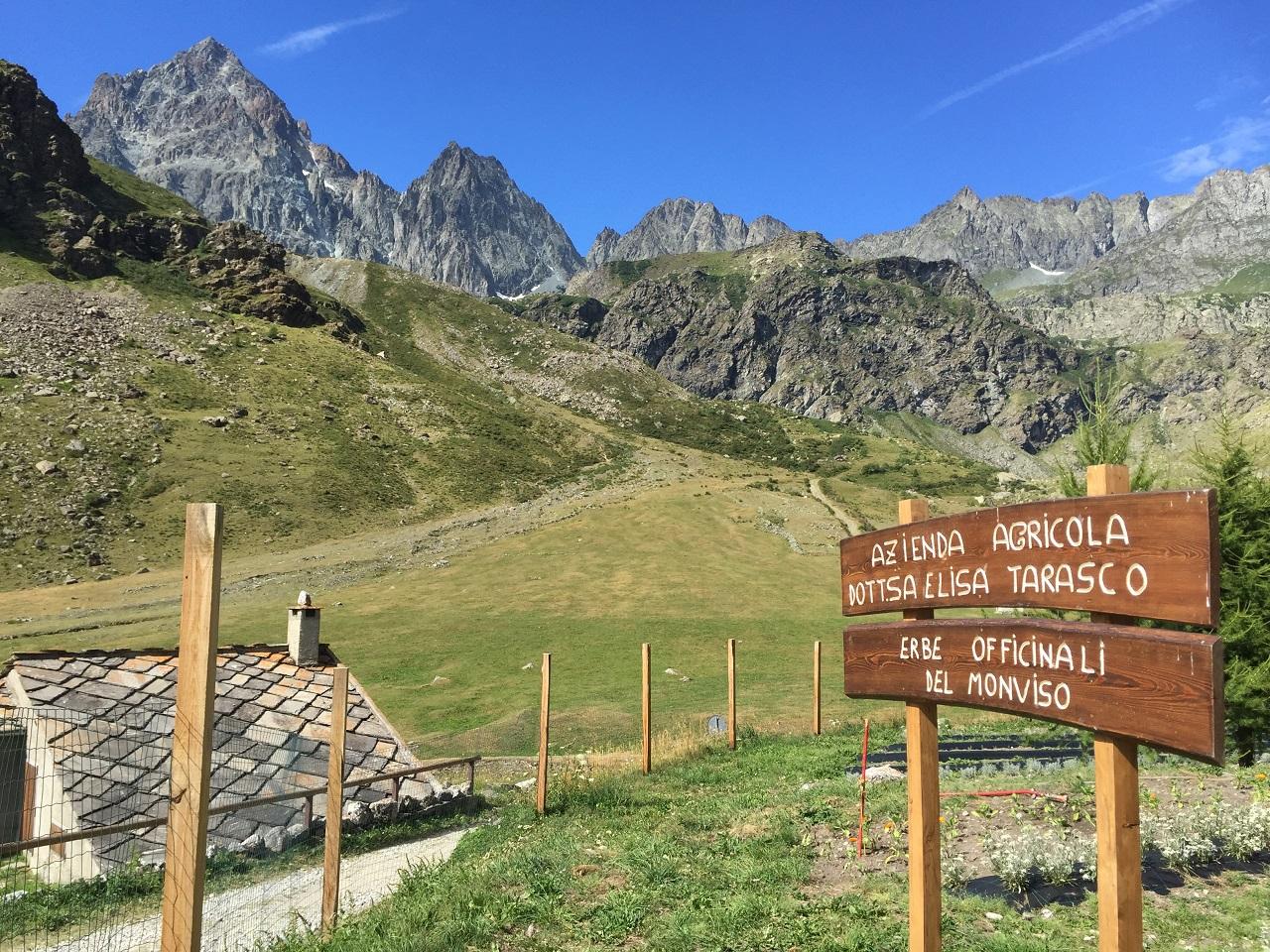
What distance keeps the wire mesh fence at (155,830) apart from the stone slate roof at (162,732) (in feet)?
0.09

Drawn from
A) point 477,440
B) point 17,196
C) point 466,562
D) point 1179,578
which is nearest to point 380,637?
point 466,562

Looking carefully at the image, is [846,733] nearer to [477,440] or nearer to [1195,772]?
[1195,772]

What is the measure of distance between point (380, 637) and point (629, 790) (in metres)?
27.7

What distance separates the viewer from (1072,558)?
383cm

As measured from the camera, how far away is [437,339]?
162250mm

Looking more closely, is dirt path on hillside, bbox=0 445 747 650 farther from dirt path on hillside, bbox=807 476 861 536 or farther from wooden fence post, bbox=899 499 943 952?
wooden fence post, bbox=899 499 943 952

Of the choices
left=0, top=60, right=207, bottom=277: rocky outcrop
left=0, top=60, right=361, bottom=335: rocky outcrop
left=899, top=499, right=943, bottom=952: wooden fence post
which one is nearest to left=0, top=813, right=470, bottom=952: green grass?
left=899, top=499, right=943, bottom=952: wooden fence post

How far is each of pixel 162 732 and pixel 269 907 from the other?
4475 mm

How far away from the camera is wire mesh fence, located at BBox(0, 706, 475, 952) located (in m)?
8.47

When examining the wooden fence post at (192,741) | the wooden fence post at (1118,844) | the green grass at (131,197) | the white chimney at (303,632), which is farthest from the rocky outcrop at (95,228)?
the wooden fence post at (1118,844)

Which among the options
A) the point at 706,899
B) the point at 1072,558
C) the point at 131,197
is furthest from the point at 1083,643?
the point at 131,197

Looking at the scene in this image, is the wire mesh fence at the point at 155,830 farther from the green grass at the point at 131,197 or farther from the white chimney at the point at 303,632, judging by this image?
the green grass at the point at 131,197

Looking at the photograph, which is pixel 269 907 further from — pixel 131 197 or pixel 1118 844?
pixel 131 197

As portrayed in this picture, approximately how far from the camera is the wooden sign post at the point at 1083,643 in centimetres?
323
